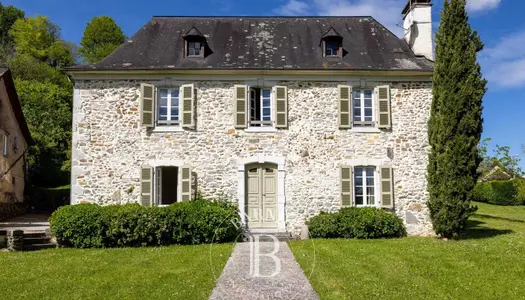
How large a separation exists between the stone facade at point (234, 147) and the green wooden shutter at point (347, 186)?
18 centimetres

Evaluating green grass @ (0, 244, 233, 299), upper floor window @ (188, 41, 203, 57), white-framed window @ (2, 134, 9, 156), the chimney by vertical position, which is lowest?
green grass @ (0, 244, 233, 299)

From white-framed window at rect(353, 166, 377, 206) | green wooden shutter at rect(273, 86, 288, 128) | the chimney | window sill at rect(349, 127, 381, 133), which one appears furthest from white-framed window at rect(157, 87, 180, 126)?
the chimney

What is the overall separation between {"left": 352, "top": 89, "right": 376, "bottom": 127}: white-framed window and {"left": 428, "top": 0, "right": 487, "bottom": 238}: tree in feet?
6.75

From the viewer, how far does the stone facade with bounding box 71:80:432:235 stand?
11734 mm

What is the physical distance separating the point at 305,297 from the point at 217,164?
6.58m

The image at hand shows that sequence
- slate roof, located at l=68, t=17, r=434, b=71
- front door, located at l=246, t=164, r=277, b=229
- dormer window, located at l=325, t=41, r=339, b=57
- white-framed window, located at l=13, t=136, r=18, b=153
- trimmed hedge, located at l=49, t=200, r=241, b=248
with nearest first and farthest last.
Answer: trimmed hedge, located at l=49, t=200, r=241, b=248 < front door, located at l=246, t=164, r=277, b=229 < slate roof, located at l=68, t=17, r=434, b=71 < dormer window, located at l=325, t=41, r=339, b=57 < white-framed window, located at l=13, t=136, r=18, b=153

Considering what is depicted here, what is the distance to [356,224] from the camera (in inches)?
420

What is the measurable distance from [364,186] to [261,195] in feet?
10.0

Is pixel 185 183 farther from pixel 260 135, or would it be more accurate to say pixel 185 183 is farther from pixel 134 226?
pixel 260 135

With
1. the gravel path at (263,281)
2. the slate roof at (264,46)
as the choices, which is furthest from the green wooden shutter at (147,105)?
the gravel path at (263,281)

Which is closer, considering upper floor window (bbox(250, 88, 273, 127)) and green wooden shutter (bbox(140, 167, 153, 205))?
green wooden shutter (bbox(140, 167, 153, 205))

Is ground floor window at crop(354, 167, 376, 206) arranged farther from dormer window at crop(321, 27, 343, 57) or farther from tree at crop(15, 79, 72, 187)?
tree at crop(15, 79, 72, 187)

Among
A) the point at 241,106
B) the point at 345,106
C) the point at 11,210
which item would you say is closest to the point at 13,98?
the point at 11,210

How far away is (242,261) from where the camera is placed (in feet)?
25.8
